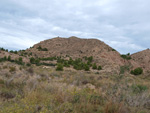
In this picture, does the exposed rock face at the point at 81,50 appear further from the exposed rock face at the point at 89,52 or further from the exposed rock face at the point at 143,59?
the exposed rock face at the point at 143,59

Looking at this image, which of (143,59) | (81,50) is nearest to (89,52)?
(81,50)

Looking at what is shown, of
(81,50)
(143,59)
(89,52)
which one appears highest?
(81,50)

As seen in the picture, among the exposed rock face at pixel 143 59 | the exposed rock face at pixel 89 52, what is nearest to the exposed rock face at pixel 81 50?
the exposed rock face at pixel 89 52

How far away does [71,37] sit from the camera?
84750 mm

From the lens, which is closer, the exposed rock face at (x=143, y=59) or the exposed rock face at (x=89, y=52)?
the exposed rock face at (x=89, y=52)

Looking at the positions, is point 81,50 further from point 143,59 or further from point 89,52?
point 143,59

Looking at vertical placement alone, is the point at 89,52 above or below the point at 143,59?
above

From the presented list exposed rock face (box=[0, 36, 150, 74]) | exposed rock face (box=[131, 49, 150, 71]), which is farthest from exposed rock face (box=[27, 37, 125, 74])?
exposed rock face (box=[131, 49, 150, 71])

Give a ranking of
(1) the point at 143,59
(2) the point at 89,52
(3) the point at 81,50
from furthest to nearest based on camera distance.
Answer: (3) the point at 81,50, (2) the point at 89,52, (1) the point at 143,59

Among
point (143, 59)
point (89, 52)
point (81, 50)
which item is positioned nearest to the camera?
point (143, 59)

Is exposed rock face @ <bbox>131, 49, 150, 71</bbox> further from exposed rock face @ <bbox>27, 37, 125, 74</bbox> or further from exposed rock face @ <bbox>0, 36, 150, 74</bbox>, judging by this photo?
exposed rock face @ <bbox>27, 37, 125, 74</bbox>

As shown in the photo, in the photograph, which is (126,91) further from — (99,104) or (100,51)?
(100,51)

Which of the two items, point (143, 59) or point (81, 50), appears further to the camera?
point (81, 50)

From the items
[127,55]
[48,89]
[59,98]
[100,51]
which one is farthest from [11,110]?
[127,55]
